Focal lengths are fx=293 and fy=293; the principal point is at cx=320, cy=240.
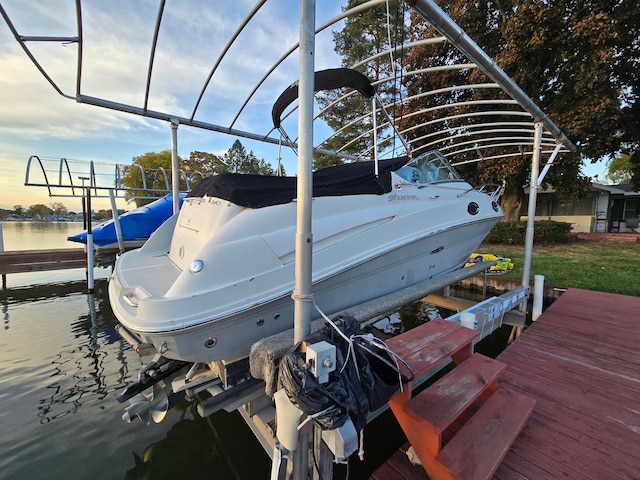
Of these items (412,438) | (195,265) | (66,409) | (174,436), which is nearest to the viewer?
(412,438)

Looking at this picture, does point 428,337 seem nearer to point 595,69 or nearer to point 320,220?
point 320,220

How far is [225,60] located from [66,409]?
164 inches

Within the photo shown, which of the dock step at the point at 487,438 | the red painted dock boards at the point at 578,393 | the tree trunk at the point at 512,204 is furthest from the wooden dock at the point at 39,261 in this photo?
the tree trunk at the point at 512,204

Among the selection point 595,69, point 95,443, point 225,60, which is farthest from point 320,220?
point 595,69

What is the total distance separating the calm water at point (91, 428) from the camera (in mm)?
2482

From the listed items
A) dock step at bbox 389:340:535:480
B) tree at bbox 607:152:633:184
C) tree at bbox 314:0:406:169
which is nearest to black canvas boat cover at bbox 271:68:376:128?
dock step at bbox 389:340:535:480

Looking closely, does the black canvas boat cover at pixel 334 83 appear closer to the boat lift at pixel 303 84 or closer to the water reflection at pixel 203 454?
the boat lift at pixel 303 84

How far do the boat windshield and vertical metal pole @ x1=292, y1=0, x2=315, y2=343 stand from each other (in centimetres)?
213

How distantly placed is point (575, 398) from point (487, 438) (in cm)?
126

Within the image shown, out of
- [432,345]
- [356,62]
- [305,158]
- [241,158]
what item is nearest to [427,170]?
[432,345]

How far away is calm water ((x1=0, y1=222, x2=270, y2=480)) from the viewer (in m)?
2.48

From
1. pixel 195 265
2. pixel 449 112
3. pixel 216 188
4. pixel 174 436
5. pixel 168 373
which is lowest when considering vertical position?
pixel 174 436

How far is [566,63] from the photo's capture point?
936cm

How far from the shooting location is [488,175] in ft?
36.5
